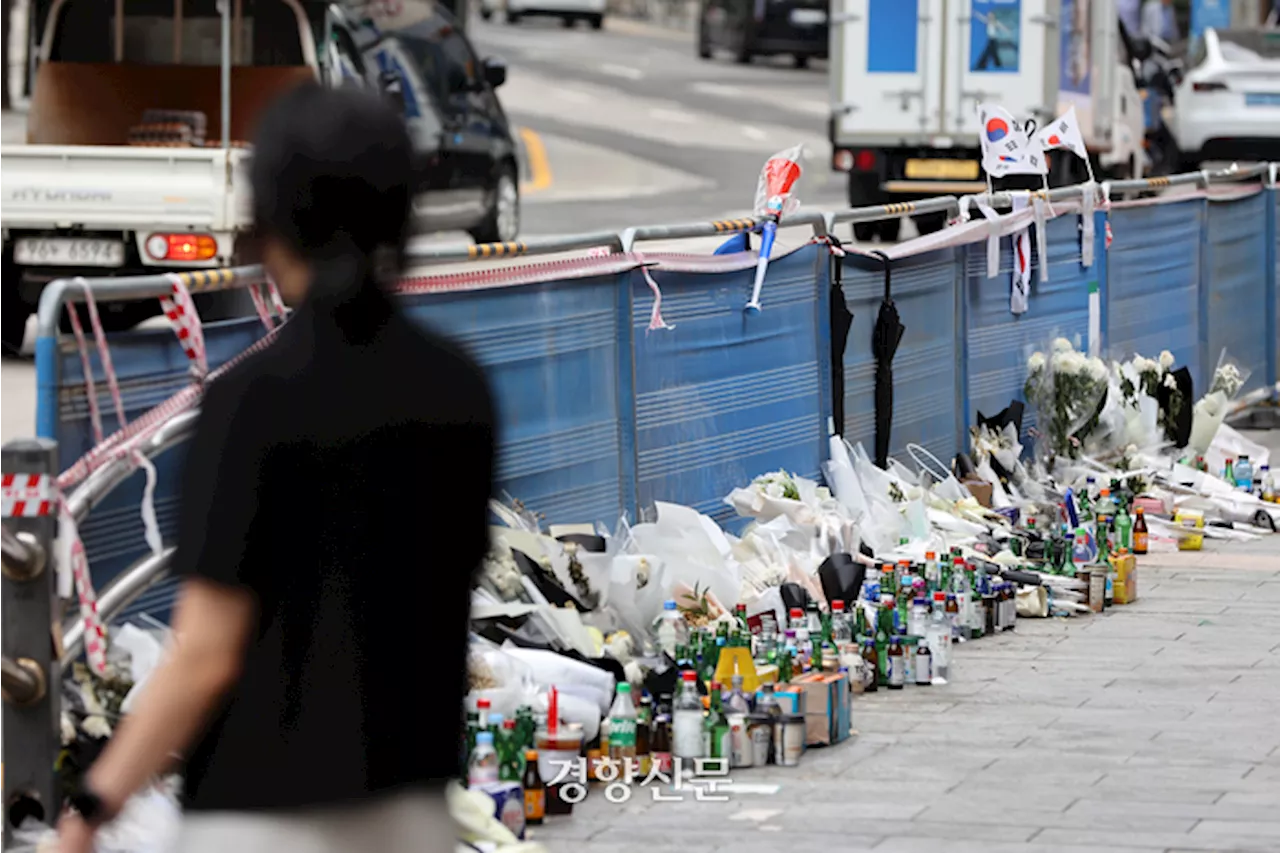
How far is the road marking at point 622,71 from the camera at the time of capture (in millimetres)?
49219

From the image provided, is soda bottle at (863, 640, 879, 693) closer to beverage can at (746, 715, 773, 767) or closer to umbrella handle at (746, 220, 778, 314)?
beverage can at (746, 715, 773, 767)

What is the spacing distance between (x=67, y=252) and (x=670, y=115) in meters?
27.4

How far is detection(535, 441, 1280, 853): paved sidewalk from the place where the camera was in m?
5.93

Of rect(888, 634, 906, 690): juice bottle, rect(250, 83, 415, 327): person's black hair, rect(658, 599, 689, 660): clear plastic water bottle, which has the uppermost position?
rect(250, 83, 415, 327): person's black hair

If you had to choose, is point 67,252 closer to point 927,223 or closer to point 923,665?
point 923,665

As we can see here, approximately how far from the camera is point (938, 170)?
2441 cm

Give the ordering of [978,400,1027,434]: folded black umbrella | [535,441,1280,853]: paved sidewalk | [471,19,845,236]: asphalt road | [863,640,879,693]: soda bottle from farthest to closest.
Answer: [471,19,845,236]: asphalt road → [978,400,1027,434]: folded black umbrella → [863,640,879,693]: soda bottle → [535,441,1280,853]: paved sidewalk

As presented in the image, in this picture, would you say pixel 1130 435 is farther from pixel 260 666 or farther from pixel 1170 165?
pixel 1170 165

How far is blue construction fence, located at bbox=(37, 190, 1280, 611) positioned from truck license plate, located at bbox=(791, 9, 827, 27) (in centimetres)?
A: 3666

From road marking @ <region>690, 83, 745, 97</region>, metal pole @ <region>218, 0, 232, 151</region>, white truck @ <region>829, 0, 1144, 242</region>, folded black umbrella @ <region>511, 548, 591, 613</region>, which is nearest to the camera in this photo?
folded black umbrella @ <region>511, 548, 591, 613</region>

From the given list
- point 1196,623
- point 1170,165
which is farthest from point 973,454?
point 1170,165

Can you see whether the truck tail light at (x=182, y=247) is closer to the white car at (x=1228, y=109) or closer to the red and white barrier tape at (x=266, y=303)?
the red and white barrier tape at (x=266, y=303)

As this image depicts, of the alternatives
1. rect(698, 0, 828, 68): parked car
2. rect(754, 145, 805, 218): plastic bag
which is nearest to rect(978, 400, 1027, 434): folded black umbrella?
rect(754, 145, 805, 218): plastic bag

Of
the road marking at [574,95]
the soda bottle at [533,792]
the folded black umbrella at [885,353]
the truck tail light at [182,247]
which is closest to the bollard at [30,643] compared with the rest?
the soda bottle at [533,792]
